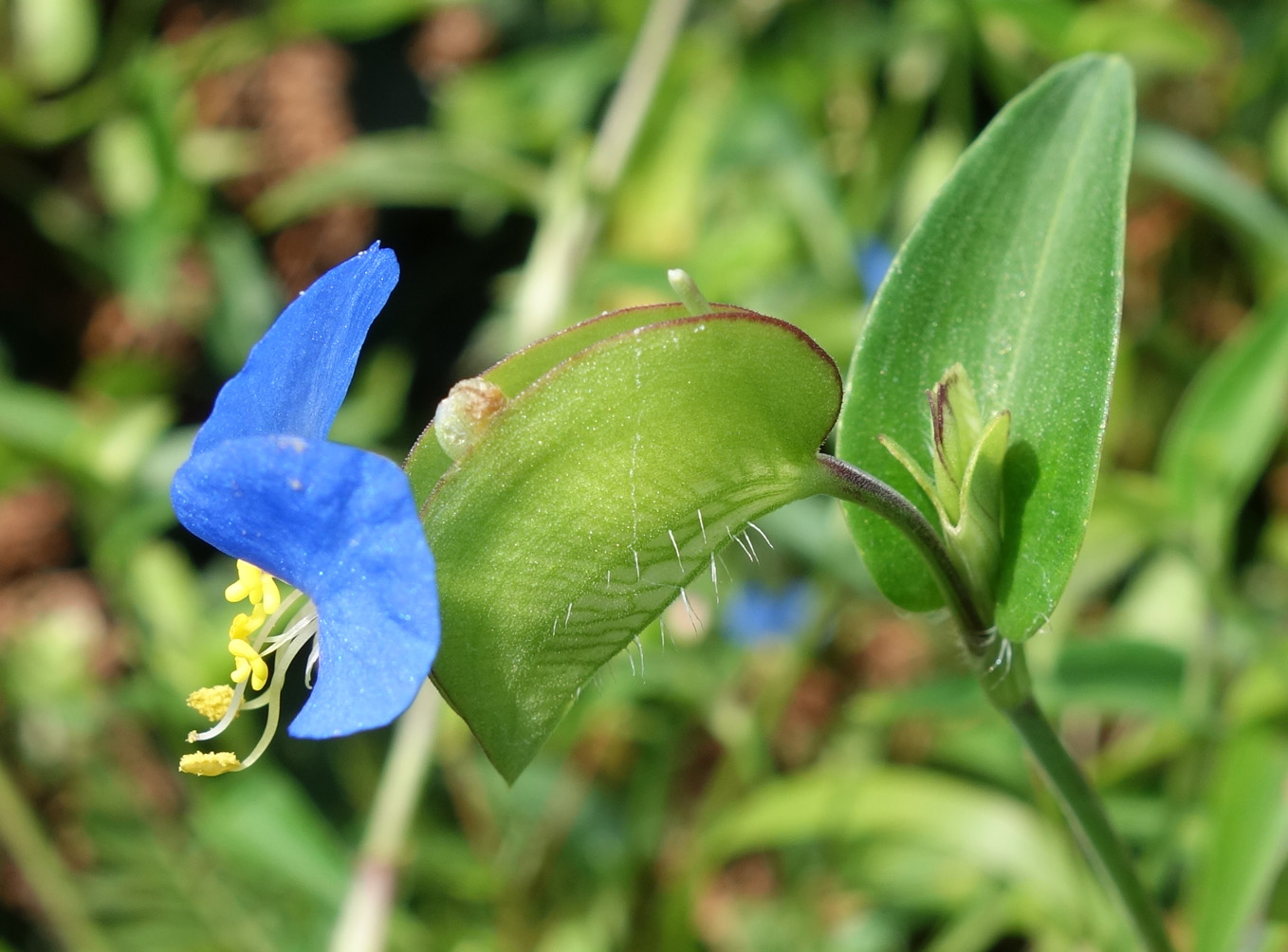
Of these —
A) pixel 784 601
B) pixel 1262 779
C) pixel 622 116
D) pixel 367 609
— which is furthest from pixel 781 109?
pixel 367 609

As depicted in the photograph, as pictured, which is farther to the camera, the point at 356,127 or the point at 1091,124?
the point at 356,127

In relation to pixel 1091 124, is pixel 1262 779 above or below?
below

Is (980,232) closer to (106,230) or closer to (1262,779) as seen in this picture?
(1262,779)

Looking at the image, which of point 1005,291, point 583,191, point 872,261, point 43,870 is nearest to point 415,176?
point 583,191

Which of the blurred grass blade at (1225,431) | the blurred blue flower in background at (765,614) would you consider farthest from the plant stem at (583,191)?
the blurred grass blade at (1225,431)

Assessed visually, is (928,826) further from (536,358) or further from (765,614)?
(536,358)

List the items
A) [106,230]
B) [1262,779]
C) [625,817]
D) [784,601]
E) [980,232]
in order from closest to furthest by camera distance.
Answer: [980,232] → [1262,779] → [625,817] → [784,601] → [106,230]

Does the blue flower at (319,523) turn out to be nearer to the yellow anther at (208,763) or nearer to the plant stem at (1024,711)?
the yellow anther at (208,763)

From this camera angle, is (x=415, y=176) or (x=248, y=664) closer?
(x=248, y=664)
